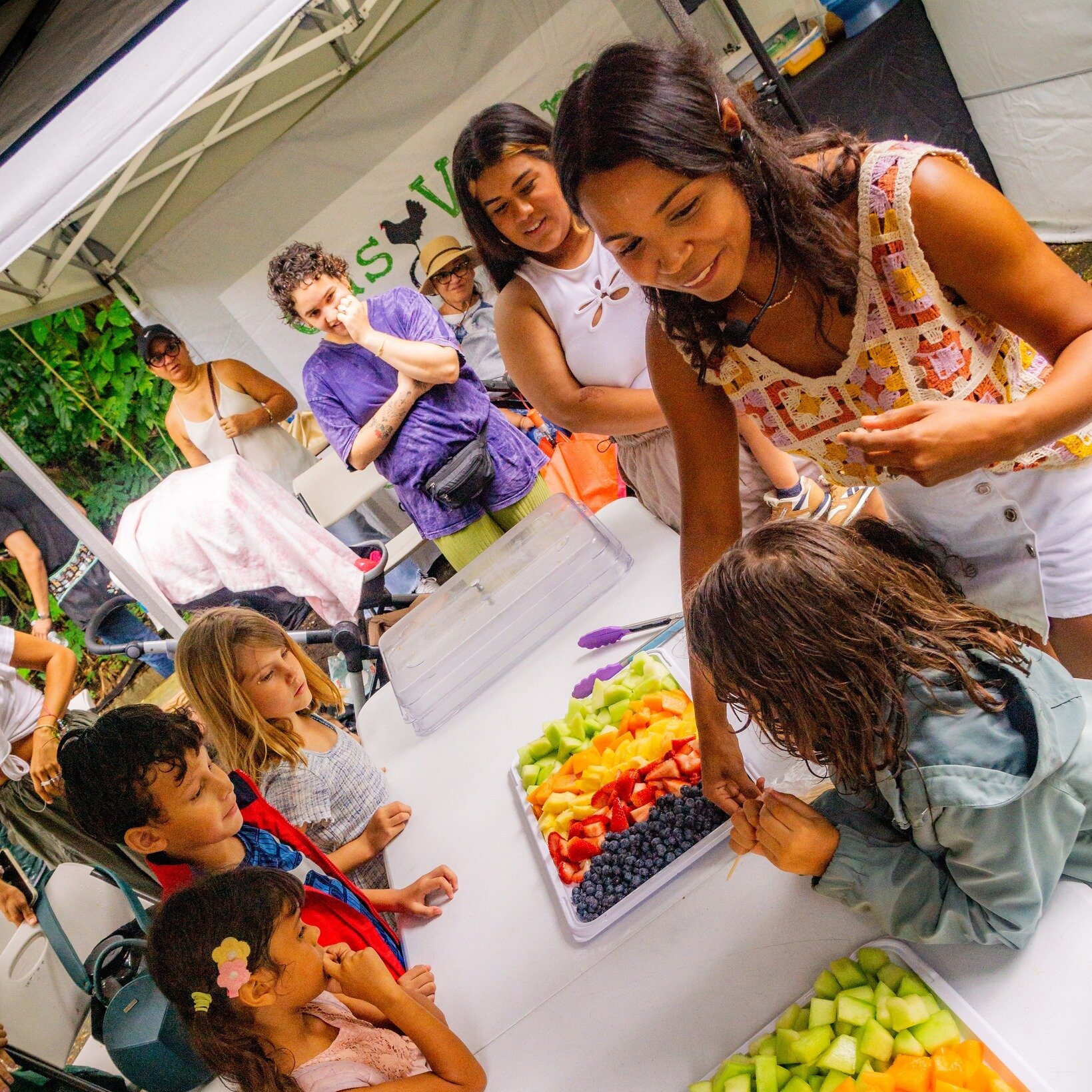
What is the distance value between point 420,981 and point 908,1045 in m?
0.81

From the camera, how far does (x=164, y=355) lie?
287cm

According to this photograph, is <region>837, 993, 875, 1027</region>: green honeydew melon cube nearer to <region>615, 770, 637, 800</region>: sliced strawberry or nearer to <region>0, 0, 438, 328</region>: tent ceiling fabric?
<region>615, 770, 637, 800</region>: sliced strawberry

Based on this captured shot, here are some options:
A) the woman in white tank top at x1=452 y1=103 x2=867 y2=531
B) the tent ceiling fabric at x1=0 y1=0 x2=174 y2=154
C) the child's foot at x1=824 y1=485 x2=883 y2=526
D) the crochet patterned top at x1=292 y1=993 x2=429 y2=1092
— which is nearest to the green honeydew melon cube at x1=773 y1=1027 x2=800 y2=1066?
the crochet patterned top at x1=292 y1=993 x2=429 y2=1092

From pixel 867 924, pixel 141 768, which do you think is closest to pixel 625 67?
pixel 867 924

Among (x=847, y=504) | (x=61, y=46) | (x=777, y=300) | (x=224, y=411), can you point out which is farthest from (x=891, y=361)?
(x=224, y=411)

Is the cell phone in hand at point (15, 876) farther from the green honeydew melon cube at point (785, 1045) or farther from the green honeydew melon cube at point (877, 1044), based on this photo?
the green honeydew melon cube at point (877, 1044)

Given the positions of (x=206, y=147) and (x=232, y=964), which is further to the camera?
(x=206, y=147)

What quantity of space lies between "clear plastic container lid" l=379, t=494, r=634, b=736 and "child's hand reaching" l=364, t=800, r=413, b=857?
264 mm

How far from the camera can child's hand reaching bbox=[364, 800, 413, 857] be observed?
1801 mm

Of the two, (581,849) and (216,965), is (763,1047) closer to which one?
(581,849)

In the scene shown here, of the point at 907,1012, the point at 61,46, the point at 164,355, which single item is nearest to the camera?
the point at 61,46

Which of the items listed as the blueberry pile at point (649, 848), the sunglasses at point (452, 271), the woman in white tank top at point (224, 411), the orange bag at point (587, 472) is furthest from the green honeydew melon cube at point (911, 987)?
the sunglasses at point (452, 271)

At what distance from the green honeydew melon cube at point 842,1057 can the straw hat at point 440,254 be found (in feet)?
9.70

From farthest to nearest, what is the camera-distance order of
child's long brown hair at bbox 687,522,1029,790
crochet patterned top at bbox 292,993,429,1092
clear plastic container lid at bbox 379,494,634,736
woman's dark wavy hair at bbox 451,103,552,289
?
clear plastic container lid at bbox 379,494,634,736 → woman's dark wavy hair at bbox 451,103,552,289 → crochet patterned top at bbox 292,993,429,1092 → child's long brown hair at bbox 687,522,1029,790
